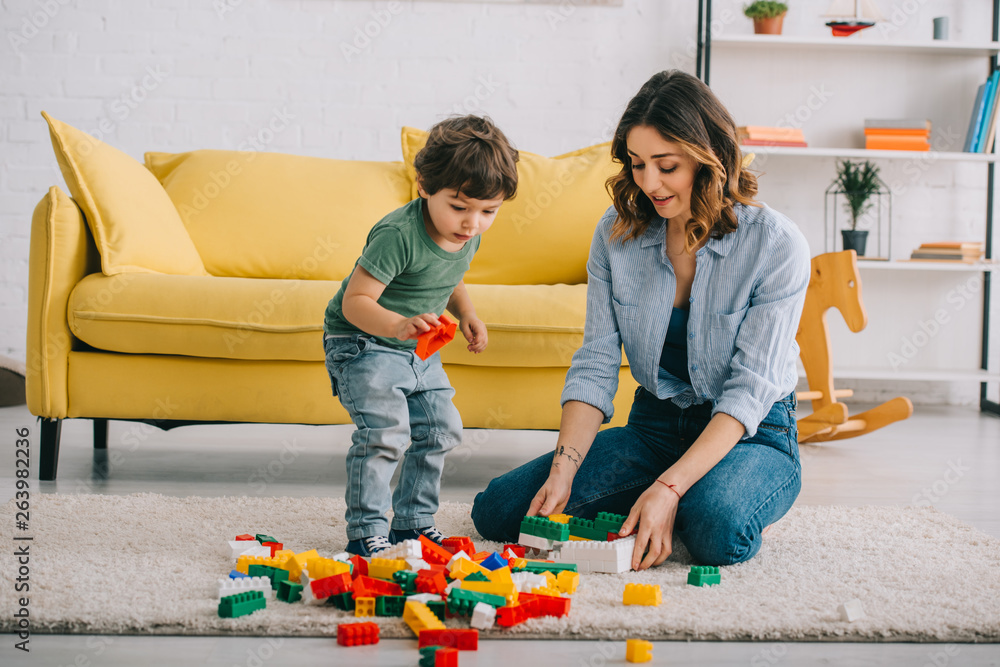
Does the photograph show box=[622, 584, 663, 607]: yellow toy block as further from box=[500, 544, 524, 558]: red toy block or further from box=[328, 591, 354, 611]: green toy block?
box=[328, 591, 354, 611]: green toy block

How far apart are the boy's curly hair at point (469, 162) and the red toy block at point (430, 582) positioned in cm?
59

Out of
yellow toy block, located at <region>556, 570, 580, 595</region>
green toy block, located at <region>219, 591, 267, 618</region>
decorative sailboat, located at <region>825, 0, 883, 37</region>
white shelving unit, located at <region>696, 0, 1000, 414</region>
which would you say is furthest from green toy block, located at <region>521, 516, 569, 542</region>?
decorative sailboat, located at <region>825, 0, 883, 37</region>

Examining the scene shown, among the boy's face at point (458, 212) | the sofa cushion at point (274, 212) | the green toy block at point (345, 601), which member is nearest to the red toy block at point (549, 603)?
the green toy block at point (345, 601)

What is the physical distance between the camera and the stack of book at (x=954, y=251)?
3.29m

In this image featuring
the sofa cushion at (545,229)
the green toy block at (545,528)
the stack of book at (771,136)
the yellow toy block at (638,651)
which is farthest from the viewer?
the stack of book at (771,136)

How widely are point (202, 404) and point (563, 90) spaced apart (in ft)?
7.06

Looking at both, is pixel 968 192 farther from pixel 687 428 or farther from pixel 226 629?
pixel 226 629

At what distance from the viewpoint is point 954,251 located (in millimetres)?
3289

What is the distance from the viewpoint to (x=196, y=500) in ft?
5.73

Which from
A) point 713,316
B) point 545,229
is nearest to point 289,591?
point 713,316

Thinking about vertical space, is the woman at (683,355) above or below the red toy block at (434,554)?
above

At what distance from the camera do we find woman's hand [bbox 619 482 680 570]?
130 centimetres

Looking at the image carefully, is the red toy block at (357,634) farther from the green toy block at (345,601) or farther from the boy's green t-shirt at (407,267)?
the boy's green t-shirt at (407,267)

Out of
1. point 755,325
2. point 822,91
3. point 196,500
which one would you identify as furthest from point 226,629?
point 822,91
